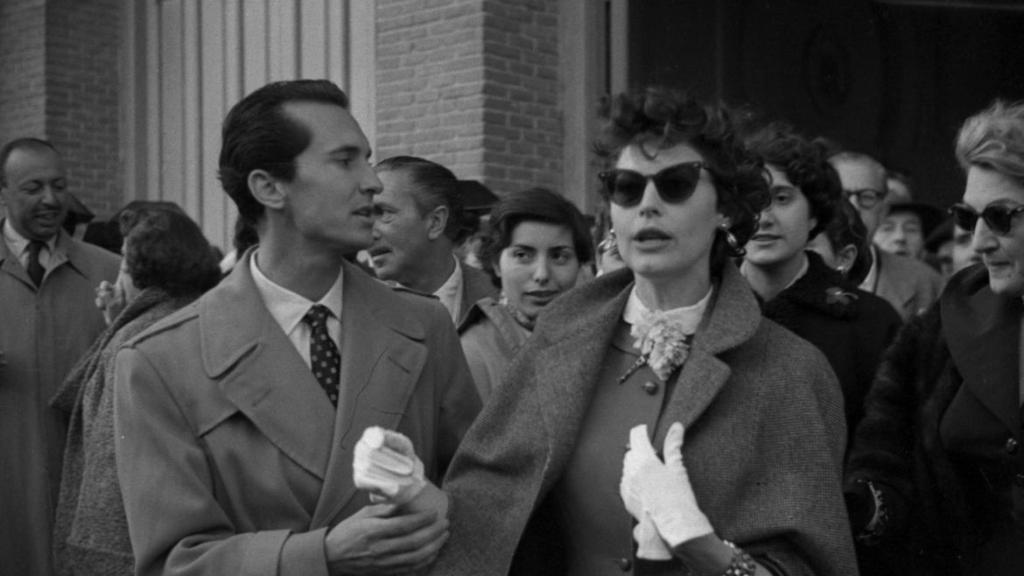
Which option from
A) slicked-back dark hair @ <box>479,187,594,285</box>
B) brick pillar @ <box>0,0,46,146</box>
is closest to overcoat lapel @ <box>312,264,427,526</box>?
slicked-back dark hair @ <box>479,187,594,285</box>

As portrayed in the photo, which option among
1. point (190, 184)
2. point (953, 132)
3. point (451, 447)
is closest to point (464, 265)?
Answer: point (451, 447)

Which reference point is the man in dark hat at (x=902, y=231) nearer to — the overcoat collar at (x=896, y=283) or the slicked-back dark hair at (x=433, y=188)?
the overcoat collar at (x=896, y=283)

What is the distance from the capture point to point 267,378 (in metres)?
3.35

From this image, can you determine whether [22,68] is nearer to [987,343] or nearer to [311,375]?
[311,375]

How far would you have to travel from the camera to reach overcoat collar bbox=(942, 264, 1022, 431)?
3447mm

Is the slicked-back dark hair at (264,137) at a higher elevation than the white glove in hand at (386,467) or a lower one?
higher

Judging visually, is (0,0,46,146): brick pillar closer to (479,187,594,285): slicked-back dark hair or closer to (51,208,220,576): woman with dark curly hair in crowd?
(51,208,220,576): woman with dark curly hair in crowd

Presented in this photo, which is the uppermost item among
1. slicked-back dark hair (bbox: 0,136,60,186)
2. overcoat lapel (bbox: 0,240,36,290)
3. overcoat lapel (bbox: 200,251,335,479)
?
slicked-back dark hair (bbox: 0,136,60,186)

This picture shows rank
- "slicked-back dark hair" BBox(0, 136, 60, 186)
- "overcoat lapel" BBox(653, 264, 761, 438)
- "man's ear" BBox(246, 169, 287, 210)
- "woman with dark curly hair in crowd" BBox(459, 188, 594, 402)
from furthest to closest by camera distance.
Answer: "slicked-back dark hair" BBox(0, 136, 60, 186)
"woman with dark curly hair in crowd" BBox(459, 188, 594, 402)
"man's ear" BBox(246, 169, 287, 210)
"overcoat lapel" BBox(653, 264, 761, 438)

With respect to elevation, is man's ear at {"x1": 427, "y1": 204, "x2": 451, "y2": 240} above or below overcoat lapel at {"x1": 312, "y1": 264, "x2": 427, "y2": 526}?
above

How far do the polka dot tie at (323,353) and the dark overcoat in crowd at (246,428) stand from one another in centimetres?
4

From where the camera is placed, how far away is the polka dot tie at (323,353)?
11.3ft

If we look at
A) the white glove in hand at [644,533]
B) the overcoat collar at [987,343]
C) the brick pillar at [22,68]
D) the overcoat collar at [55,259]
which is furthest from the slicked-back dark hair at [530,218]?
the brick pillar at [22,68]

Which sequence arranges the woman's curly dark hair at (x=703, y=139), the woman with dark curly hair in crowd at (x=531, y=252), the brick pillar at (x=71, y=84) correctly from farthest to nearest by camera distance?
the brick pillar at (x=71, y=84)
the woman with dark curly hair in crowd at (x=531, y=252)
the woman's curly dark hair at (x=703, y=139)
